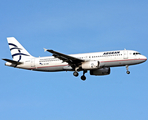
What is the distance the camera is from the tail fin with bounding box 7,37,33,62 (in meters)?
58.1

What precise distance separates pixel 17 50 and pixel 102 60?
17517mm

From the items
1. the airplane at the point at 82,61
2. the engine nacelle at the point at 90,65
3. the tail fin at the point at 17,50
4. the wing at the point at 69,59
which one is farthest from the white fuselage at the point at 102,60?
the tail fin at the point at 17,50

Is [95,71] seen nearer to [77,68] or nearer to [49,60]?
[77,68]

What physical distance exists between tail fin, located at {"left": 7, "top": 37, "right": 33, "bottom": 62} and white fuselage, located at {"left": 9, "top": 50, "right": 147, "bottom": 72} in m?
3.83

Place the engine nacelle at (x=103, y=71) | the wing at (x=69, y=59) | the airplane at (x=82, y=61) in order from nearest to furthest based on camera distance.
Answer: the wing at (x=69, y=59), the airplane at (x=82, y=61), the engine nacelle at (x=103, y=71)

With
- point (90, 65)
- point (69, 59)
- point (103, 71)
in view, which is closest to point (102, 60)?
point (90, 65)

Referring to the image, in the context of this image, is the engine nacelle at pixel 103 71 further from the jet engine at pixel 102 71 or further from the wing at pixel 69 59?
the wing at pixel 69 59

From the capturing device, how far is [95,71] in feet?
184

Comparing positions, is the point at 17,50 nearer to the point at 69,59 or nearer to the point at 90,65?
the point at 69,59

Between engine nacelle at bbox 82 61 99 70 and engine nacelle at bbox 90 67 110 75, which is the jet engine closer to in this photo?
engine nacelle at bbox 90 67 110 75

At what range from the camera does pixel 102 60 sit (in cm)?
5156

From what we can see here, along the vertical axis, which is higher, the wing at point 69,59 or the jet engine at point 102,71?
the wing at point 69,59

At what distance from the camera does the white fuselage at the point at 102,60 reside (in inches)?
2014

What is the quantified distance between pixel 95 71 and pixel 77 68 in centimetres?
479
